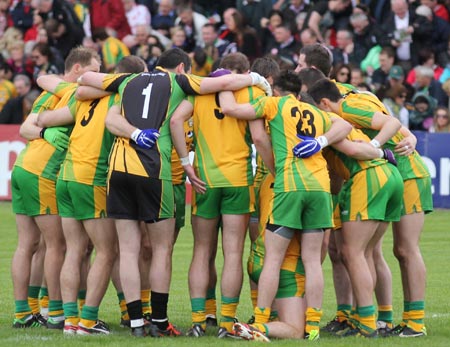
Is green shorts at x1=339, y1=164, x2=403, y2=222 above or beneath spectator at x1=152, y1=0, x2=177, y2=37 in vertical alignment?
beneath

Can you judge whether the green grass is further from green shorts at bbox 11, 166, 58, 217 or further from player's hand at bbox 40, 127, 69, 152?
player's hand at bbox 40, 127, 69, 152

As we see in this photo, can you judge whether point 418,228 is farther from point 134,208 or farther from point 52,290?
point 52,290

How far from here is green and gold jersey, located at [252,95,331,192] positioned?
10.0 meters

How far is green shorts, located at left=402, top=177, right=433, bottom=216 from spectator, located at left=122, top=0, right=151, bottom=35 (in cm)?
1495

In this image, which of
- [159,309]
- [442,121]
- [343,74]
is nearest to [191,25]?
[442,121]

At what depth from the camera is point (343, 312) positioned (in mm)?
10938

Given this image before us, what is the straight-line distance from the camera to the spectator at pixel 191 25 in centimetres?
2442

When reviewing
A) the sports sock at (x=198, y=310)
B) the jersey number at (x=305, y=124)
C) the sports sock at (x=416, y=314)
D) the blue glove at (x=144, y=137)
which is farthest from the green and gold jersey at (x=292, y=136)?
the sports sock at (x=416, y=314)

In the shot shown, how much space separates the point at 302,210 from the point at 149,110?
61.7 inches

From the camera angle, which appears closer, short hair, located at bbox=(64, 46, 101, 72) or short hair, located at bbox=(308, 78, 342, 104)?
short hair, located at bbox=(308, 78, 342, 104)

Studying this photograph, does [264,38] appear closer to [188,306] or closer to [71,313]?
[188,306]

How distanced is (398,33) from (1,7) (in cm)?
926

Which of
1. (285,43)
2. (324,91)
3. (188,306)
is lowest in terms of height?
(188,306)

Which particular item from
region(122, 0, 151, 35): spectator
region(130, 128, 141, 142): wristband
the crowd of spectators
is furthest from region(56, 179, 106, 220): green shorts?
region(122, 0, 151, 35): spectator
